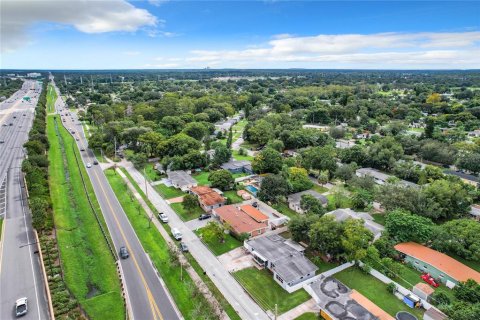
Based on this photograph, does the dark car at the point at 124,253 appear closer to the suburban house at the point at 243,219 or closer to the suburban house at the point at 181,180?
the suburban house at the point at 243,219

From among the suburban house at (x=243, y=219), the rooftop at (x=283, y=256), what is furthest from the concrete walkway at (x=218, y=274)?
the suburban house at (x=243, y=219)

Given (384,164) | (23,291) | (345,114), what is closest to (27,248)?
(23,291)

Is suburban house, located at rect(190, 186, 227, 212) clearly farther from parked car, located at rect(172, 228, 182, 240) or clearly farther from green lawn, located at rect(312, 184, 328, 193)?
green lawn, located at rect(312, 184, 328, 193)

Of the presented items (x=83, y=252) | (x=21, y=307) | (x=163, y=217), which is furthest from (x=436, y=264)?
(x=21, y=307)

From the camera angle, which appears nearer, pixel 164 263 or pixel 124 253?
pixel 164 263

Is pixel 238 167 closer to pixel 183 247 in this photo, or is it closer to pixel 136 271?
pixel 183 247

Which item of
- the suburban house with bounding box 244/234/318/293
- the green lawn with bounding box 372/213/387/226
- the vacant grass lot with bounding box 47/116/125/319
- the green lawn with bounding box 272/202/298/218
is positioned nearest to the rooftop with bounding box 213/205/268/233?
the suburban house with bounding box 244/234/318/293

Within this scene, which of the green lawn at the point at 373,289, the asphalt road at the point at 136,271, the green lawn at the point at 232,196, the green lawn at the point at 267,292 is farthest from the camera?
the green lawn at the point at 232,196

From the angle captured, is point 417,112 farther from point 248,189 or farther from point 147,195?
point 147,195
